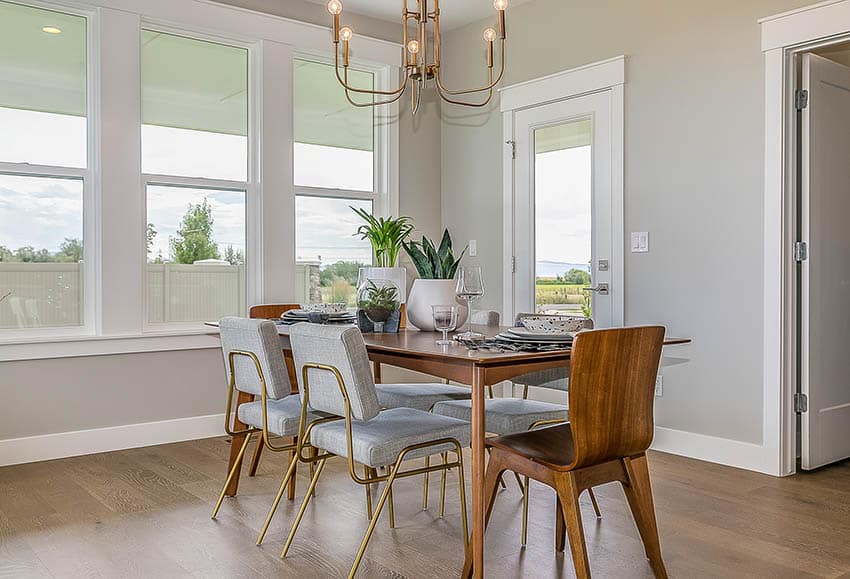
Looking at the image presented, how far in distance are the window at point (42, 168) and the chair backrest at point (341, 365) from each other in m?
2.16

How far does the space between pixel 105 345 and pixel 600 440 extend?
2.97m

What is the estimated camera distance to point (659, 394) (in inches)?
166

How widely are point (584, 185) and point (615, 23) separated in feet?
3.02

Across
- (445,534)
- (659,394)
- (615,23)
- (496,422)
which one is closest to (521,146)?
(615,23)

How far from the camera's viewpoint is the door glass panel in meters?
4.59

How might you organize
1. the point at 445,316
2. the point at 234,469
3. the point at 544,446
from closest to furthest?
1. the point at 544,446
2. the point at 445,316
3. the point at 234,469

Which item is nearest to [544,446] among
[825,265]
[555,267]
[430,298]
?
[430,298]

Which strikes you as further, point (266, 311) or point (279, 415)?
point (266, 311)

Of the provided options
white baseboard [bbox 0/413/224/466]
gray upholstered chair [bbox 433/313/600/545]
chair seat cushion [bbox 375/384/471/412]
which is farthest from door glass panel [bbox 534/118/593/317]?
white baseboard [bbox 0/413/224/466]

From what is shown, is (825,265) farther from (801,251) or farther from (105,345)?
(105,345)

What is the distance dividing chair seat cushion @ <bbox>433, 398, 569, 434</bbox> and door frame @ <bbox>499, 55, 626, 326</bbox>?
1.56m

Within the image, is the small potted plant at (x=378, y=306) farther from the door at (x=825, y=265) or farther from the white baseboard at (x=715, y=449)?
the door at (x=825, y=265)

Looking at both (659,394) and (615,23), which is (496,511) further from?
(615,23)

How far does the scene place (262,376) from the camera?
278 centimetres
